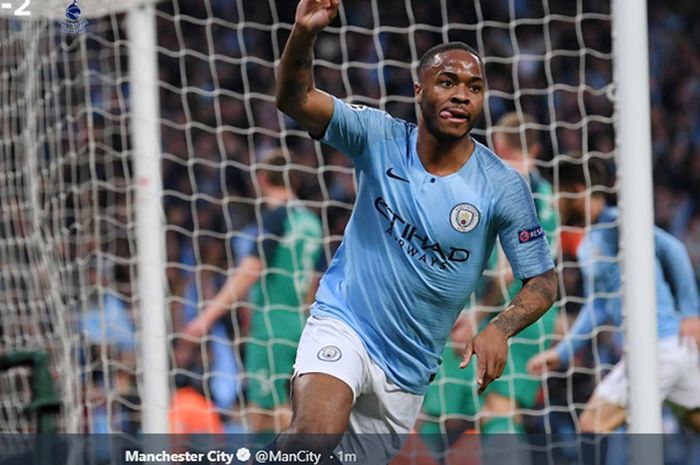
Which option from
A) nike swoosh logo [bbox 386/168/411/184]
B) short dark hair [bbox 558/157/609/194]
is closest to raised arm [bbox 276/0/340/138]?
nike swoosh logo [bbox 386/168/411/184]

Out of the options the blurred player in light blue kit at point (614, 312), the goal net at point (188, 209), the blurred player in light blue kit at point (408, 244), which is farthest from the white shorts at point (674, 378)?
the blurred player in light blue kit at point (408, 244)

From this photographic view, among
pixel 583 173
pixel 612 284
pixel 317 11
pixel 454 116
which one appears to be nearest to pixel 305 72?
pixel 317 11

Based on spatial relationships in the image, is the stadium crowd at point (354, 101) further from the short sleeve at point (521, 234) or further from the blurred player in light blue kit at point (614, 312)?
the short sleeve at point (521, 234)

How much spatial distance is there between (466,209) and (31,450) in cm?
172

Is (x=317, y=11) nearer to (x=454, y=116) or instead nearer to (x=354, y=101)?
(x=454, y=116)

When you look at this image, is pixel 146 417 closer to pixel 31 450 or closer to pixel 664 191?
pixel 31 450

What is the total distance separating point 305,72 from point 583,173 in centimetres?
250

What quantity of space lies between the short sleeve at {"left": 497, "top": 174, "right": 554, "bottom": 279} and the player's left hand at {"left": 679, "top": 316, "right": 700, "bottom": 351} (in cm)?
264

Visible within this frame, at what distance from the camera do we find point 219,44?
9445mm

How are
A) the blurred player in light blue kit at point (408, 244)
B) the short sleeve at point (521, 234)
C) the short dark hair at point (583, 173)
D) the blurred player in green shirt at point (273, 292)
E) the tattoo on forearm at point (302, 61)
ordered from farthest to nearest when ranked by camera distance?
the blurred player in green shirt at point (273, 292) < the short dark hair at point (583, 173) < the short sleeve at point (521, 234) < the blurred player in light blue kit at point (408, 244) < the tattoo on forearm at point (302, 61)

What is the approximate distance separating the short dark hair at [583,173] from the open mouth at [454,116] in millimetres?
1863

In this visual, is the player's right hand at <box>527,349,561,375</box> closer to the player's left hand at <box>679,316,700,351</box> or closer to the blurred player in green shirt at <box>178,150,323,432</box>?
the player's left hand at <box>679,316,700,351</box>

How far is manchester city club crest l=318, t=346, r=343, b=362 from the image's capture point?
417 centimetres

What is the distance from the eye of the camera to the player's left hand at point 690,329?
667 cm
